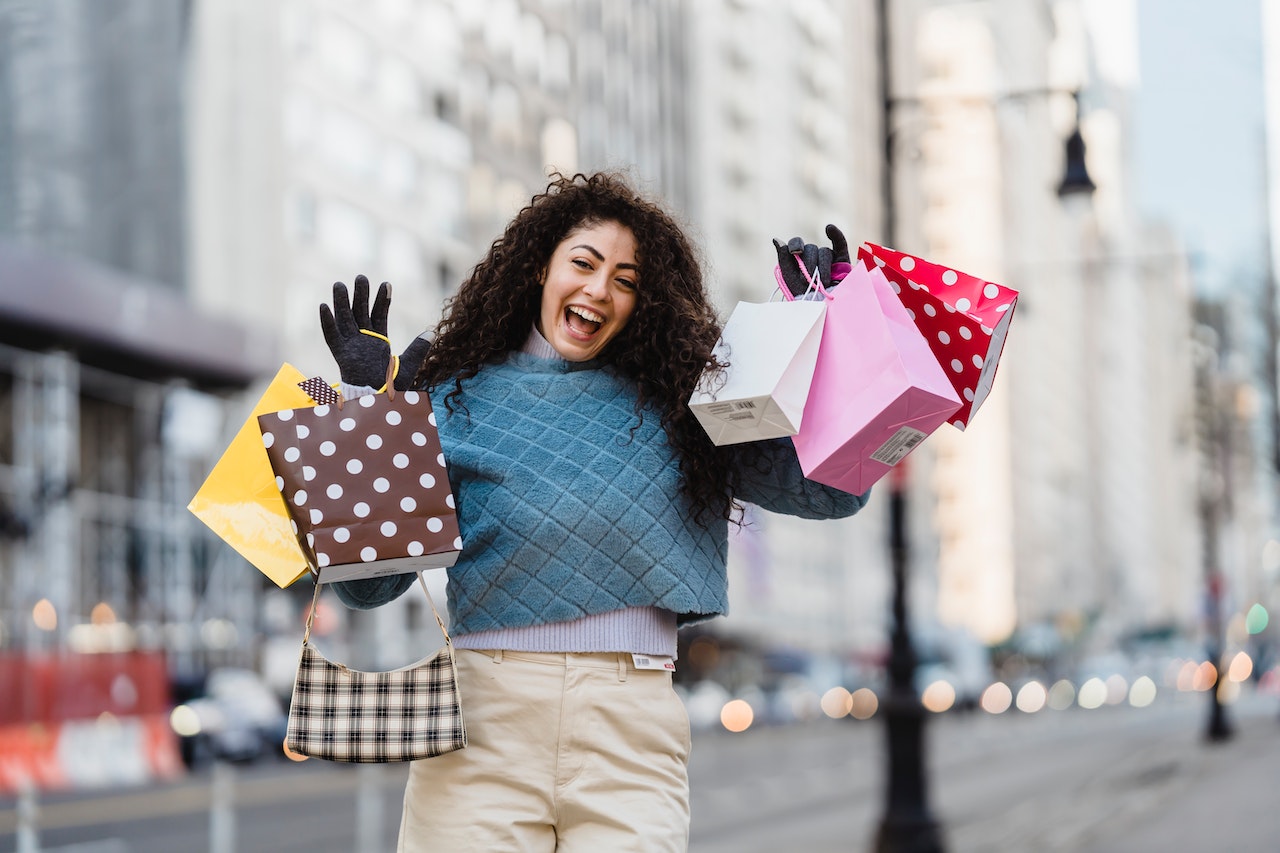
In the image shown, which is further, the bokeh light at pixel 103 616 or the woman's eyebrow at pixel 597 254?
the bokeh light at pixel 103 616

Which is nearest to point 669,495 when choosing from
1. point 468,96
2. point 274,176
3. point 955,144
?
point 274,176

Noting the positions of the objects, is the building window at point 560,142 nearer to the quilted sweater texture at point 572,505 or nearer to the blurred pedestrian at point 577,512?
the blurred pedestrian at point 577,512

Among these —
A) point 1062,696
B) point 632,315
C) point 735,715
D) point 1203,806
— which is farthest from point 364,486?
point 1062,696

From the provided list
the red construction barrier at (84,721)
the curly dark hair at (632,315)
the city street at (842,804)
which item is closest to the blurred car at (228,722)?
the city street at (842,804)

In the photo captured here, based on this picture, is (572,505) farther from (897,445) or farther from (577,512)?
(897,445)

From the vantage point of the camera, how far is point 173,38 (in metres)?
39.7

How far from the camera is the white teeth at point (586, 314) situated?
3.36 meters

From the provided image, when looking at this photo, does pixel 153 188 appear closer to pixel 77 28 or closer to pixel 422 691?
pixel 77 28

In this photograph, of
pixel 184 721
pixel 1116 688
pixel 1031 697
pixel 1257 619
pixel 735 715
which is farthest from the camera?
pixel 1116 688

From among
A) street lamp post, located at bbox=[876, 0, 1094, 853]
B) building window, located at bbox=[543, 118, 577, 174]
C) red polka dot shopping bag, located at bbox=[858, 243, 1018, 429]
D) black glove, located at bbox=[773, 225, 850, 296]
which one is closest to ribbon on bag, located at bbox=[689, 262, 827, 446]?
black glove, located at bbox=[773, 225, 850, 296]

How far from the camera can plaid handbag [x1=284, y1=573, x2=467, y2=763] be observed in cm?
307

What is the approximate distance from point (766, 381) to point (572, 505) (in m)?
0.42

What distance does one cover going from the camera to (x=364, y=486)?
3.09 meters

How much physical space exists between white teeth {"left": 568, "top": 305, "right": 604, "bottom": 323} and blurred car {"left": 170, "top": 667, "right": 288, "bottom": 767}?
20.4m
